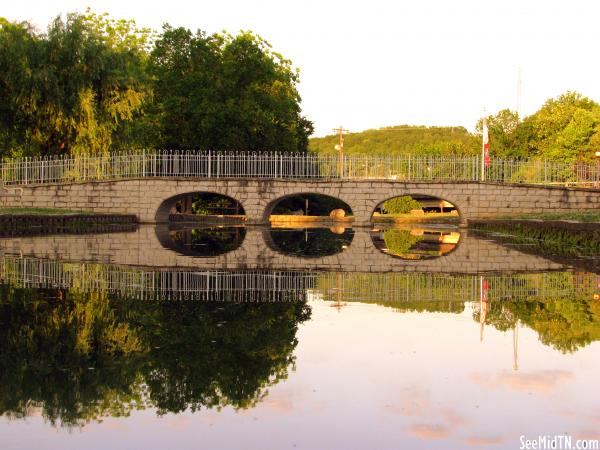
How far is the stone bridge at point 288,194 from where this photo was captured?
41.6 m

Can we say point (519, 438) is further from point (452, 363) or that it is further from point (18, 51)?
point (18, 51)

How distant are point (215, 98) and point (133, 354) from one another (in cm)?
4404

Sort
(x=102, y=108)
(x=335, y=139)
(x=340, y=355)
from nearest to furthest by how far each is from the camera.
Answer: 1. (x=340, y=355)
2. (x=102, y=108)
3. (x=335, y=139)

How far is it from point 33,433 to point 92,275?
8.83 m

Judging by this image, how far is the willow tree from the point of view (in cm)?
3750

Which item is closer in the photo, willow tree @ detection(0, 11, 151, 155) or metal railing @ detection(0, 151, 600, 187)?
willow tree @ detection(0, 11, 151, 155)

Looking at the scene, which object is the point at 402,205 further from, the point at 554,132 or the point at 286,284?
the point at 286,284

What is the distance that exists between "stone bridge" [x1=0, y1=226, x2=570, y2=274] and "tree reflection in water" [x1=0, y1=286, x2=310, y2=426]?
5.84 metres

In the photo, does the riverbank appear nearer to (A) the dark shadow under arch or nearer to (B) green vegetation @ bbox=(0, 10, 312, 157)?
(B) green vegetation @ bbox=(0, 10, 312, 157)

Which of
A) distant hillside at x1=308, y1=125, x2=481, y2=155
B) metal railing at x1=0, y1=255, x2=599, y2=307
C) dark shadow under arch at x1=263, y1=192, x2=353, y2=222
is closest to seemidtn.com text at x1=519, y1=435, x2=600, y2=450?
metal railing at x1=0, y1=255, x2=599, y2=307

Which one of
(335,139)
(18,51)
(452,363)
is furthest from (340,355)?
(335,139)

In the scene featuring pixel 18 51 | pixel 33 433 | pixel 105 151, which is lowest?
pixel 33 433

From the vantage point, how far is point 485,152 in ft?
137

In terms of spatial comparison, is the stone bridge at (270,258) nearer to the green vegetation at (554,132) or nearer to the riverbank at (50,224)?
the riverbank at (50,224)
